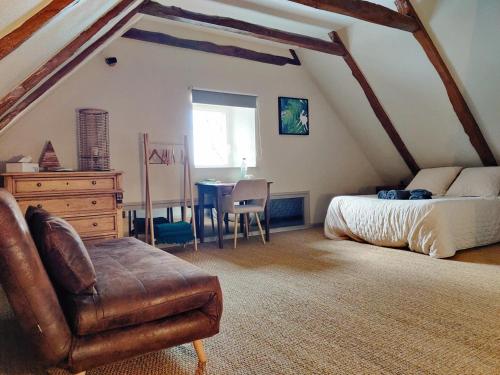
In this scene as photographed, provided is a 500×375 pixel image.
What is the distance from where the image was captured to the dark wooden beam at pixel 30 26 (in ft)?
4.57

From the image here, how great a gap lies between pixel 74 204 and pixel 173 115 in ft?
5.73

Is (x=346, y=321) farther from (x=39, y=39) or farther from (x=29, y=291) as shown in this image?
(x=39, y=39)

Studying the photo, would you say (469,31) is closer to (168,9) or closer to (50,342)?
(168,9)

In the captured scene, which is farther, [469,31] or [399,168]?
[399,168]

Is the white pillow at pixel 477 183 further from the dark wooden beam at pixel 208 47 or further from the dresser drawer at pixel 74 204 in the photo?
the dresser drawer at pixel 74 204

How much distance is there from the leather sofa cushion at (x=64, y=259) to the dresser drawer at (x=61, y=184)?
1.87 metres

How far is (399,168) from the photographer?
592 cm

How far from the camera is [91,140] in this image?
3.92 m

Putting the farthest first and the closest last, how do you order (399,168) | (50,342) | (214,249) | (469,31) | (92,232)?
(399,168) < (214,249) < (469,31) < (92,232) < (50,342)

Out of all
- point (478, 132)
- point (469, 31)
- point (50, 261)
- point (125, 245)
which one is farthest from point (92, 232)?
point (478, 132)

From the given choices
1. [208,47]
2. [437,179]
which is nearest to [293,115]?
[208,47]

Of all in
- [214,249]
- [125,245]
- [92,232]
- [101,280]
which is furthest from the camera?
[214,249]

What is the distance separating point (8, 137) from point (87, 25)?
182 cm

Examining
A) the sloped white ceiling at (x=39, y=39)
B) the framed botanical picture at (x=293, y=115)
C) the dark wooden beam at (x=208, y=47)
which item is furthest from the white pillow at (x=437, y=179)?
the sloped white ceiling at (x=39, y=39)
